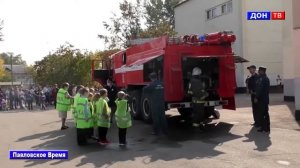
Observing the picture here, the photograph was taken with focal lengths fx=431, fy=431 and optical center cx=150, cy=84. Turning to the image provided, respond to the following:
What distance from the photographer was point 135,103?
660 inches

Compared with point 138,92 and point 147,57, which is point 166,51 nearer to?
point 147,57

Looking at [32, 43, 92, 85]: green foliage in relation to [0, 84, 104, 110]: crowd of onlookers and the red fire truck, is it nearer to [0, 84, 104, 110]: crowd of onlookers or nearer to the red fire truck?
[0, 84, 104, 110]: crowd of onlookers

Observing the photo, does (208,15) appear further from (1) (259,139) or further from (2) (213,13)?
(1) (259,139)

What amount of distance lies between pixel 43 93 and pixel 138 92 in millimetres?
15974

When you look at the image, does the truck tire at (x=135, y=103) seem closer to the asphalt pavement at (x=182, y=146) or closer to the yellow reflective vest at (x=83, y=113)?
the asphalt pavement at (x=182, y=146)

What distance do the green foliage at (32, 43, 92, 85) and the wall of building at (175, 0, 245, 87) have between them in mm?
9788

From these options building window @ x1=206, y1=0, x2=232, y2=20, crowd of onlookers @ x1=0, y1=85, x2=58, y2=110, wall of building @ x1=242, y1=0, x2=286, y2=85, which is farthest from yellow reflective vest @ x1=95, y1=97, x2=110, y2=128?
building window @ x1=206, y1=0, x2=232, y2=20

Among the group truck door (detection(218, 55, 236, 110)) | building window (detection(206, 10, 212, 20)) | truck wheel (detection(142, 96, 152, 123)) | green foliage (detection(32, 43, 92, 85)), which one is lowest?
truck wheel (detection(142, 96, 152, 123))

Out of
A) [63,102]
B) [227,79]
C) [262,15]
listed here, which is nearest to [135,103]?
[63,102]

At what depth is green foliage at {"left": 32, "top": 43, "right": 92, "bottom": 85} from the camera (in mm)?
40031

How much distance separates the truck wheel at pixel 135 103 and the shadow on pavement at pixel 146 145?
1736 mm

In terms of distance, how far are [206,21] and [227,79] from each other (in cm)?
2388

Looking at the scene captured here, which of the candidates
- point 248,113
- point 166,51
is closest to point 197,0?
point 248,113

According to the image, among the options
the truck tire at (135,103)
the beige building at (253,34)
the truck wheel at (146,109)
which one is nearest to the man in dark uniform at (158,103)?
the truck wheel at (146,109)
